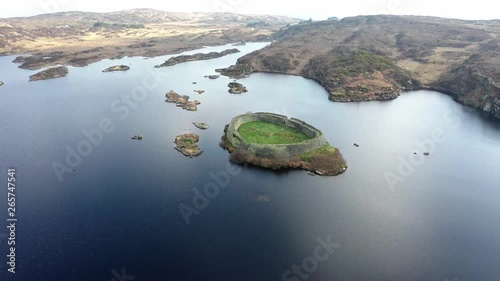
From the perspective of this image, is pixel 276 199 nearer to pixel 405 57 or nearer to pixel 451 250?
pixel 451 250

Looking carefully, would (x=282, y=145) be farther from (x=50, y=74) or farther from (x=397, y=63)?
(x=50, y=74)

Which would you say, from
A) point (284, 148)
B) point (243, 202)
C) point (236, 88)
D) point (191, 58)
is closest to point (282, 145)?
point (284, 148)

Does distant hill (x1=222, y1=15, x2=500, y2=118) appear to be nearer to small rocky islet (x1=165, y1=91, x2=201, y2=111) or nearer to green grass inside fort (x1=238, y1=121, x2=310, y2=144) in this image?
green grass inside fort (x1=238, y1=121, x2=310, y2=144)

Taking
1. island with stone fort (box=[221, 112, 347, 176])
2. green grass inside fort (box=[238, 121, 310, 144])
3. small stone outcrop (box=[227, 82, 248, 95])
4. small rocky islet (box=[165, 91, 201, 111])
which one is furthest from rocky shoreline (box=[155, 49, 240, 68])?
island with stone fort (box=[221, 112, 347, 176])

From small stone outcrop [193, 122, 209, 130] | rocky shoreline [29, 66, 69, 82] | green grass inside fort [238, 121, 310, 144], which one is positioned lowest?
rocky shoreline [29, 66, 69, 82]

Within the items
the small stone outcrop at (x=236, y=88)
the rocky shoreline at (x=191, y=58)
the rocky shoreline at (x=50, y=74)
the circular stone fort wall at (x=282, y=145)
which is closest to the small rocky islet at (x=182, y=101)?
the small stone outcrop at (x=236, y=88)
